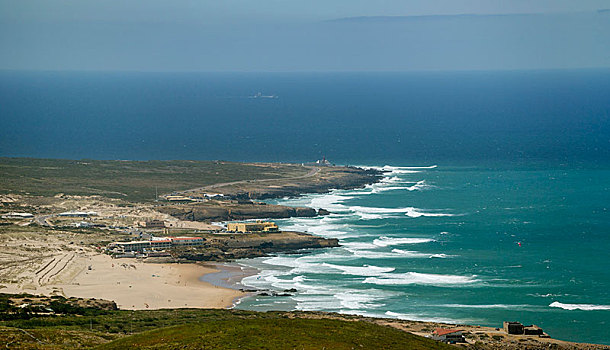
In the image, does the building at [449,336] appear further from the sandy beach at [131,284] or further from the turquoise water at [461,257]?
the sandy beach at [131,284]

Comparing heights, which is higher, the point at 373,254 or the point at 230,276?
the point at 373,254

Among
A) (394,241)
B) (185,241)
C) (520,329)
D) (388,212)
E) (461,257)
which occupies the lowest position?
(520,329)

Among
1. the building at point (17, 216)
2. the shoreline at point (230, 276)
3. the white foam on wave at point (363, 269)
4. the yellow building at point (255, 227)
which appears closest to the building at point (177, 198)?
the building at point (17, 216)

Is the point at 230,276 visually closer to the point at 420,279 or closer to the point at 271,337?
the point at 420,279

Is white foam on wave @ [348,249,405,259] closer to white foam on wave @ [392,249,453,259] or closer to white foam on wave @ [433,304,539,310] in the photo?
white foam on wave @ [392,249,453,259]

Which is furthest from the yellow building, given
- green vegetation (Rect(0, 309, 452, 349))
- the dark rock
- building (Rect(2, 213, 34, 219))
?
green vegetation (Rect(0, 309, 452, 349))

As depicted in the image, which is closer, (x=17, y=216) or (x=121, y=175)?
(x=17, y=216)

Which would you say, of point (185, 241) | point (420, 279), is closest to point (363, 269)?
point (420, 279)
